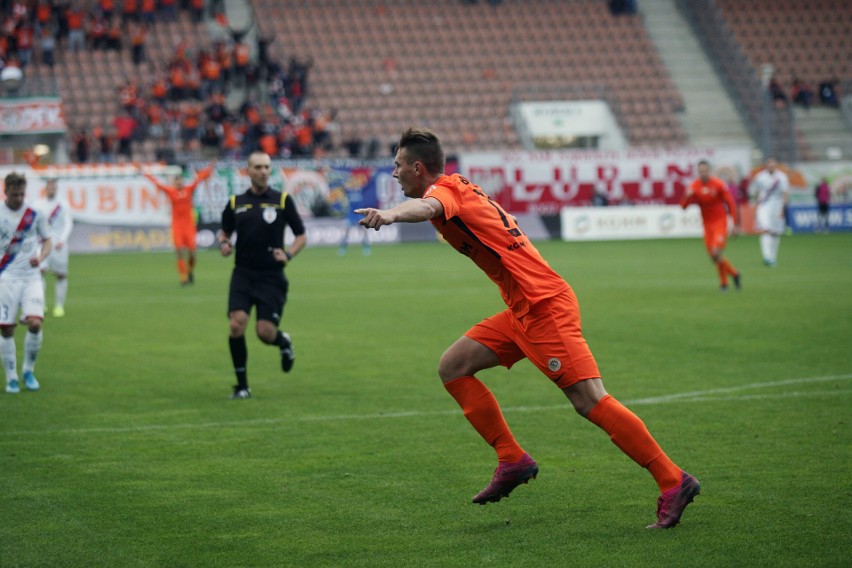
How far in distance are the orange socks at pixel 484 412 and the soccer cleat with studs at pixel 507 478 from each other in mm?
62

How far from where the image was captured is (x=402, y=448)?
28.4 ft

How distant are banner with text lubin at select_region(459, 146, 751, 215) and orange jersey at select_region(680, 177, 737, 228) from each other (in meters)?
19.9

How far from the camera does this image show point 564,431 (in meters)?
9.23

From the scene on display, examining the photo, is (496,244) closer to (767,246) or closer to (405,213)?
(405,213)

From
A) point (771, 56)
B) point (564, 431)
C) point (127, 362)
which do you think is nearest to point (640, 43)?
point (771, 56)

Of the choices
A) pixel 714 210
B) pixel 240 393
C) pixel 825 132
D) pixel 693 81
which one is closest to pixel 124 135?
pixel 693 81

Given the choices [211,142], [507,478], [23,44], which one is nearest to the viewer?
[507,478]

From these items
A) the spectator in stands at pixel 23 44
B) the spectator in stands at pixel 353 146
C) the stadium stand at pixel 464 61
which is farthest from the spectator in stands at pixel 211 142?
the spectator in stands at pixel 23 44

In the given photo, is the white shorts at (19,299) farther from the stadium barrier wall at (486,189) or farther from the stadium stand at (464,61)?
the stadium stand at (464,61)

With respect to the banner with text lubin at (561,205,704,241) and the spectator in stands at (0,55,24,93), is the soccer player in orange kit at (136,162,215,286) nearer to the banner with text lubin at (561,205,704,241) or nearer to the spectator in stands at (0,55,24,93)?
the spectator in stands at (0,55,24,93)

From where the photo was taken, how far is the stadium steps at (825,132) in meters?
46.1

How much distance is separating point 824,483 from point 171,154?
Result: 34.4 metres

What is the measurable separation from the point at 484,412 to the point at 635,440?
93 centimetres

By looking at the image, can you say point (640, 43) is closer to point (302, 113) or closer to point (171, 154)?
point (302, 113)
